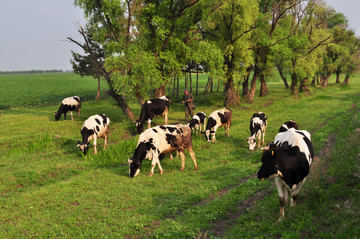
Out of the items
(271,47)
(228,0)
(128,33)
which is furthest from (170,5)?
(271,47)

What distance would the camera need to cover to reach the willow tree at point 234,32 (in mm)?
27406

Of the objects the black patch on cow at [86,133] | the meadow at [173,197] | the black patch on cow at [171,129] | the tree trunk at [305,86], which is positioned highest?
the tree trunk at [305,86]

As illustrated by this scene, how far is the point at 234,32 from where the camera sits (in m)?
28.2

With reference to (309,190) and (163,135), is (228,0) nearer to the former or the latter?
(163,135)

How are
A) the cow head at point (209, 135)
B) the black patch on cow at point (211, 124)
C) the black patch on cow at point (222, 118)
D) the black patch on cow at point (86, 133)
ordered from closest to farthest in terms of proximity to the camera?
1. the black patch on cow at point (86, 133)
2. the cow head at point (209, 135)
3. the black patch on cow at point (211, 124)
4. the black patch on cow at point (222, 118)

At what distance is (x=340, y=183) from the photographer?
26.0ft

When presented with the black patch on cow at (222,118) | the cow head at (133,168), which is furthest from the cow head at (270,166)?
the black patch on cow at (222,118)

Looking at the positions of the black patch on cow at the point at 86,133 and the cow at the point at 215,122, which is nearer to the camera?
the black patch on cow at the point at 86,133

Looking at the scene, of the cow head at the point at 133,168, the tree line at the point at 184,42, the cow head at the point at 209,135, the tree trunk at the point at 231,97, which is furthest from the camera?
the tree trunk at the point at 231,97

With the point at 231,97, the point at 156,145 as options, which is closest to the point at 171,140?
the point at 156,145

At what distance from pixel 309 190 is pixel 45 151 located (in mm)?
15389

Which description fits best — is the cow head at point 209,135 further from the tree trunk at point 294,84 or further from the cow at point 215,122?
the tree trunk at point 294,84

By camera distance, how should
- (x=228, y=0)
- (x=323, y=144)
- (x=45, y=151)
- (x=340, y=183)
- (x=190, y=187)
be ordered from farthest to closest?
(x=228, y=0)
(x=45, y=151)
(x=323, y=144)
(x=190, y=187)
(x=340, y=183)

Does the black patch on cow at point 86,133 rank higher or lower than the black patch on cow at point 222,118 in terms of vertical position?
lower
